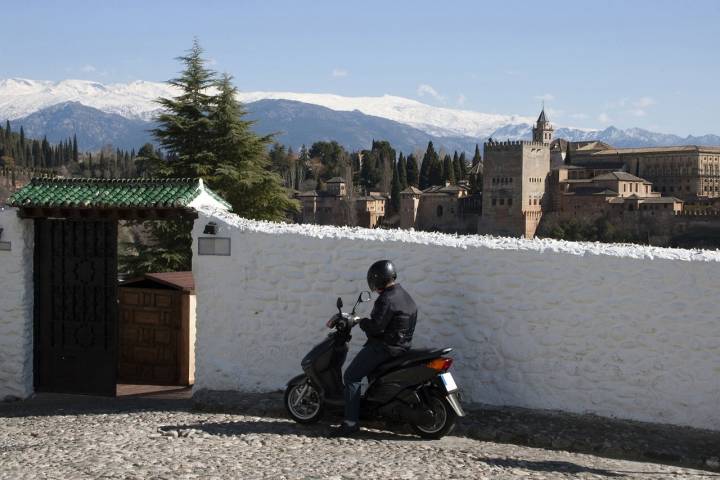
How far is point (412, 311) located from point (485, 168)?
88.4 m

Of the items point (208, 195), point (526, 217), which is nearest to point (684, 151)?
point (526, 217)

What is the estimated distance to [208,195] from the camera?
29.0 ft

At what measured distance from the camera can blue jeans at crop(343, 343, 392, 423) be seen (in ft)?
21.7

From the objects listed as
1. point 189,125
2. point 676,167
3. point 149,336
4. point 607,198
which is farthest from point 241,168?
point 676,167

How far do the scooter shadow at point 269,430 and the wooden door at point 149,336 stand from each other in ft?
11.5

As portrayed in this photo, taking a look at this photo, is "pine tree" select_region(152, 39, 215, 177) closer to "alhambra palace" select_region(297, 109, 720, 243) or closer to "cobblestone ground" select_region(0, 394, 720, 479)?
"cobblestone ground" select_region(0, 394, 720, 479)

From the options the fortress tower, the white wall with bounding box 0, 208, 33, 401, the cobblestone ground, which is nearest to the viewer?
the cobblestone ground

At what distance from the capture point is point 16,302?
344 inches

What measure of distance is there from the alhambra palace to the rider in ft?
273

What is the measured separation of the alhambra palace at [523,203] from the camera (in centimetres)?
8806

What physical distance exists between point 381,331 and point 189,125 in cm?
2169

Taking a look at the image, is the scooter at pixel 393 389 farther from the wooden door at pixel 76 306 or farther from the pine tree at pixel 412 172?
the pine tree at pixel 412 172

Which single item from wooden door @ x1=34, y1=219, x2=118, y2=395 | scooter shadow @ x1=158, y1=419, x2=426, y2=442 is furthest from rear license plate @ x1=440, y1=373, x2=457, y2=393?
wooden door @ x1=34, y1=219, x2=118, y2=395

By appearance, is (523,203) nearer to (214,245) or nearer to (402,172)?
(402,172)
